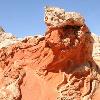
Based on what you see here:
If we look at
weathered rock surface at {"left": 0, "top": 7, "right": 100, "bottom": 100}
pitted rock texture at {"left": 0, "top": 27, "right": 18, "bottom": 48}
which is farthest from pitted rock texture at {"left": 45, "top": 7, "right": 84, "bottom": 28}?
pitted rock texture at {"left": 0, "top": 27, "right": 18, "bottom": 48}

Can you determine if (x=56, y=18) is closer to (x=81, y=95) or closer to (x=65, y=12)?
(x=65, y=12)

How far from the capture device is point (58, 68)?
7625 millimetres

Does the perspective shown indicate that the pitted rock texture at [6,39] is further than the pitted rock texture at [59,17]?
Yes

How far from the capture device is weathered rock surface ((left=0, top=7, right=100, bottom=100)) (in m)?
7.18

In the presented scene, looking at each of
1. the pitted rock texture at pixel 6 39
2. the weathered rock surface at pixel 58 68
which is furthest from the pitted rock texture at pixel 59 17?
the pitted rock texture at pixel 6 39

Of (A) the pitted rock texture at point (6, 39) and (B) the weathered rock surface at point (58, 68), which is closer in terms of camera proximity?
(B) the weathered rock surface at point (58, 68)

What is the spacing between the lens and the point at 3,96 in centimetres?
738

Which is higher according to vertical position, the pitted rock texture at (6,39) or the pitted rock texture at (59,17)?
the pitted rock texture at (6,39)

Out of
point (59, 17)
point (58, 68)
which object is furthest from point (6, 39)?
point (59, 17)

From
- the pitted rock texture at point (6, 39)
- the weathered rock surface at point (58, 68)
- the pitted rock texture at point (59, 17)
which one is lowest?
the weathered rock surface at point (58, 68)

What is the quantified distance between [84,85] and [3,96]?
1.80 meters

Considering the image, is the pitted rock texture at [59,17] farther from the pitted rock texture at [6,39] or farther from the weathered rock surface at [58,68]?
the pitted rock texture at [6,39]

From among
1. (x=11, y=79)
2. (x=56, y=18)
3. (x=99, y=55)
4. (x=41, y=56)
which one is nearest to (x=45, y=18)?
(x=56, y=18)

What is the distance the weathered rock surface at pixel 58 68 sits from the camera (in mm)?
7184
